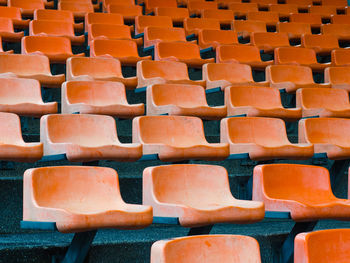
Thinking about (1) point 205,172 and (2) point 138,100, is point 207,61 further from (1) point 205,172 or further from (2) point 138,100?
(1) point 205,172

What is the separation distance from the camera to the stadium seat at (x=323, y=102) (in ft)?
4.22

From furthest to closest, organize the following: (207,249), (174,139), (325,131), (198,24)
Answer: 1. (198,24)
2. (325,131)
3. (174,139)
4. (207,249)

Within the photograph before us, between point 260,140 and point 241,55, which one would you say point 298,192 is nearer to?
point 260,140

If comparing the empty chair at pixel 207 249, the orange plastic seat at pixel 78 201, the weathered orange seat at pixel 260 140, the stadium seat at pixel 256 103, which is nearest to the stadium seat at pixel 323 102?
the stadium seat at pixel 256 103

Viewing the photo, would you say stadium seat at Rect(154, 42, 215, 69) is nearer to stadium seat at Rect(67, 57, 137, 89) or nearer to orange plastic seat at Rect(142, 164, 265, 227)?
stadium seat at Rect(67, 57, 137, 89)

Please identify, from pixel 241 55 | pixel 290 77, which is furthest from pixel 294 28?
pixel 290 77

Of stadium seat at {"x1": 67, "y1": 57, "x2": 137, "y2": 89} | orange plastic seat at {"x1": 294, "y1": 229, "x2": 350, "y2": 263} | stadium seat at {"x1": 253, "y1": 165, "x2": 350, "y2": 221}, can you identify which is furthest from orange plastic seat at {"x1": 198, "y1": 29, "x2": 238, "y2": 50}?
orange plastic seat at {"x1": 294, "y1": 229, "x2": 350, "y2": 263}

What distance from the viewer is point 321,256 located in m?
0.58

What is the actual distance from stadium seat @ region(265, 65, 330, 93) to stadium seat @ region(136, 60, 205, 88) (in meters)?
0.19

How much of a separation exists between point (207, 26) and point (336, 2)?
2.98ft

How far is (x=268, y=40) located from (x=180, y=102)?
693 mm

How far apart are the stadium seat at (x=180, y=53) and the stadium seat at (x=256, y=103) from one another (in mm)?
290

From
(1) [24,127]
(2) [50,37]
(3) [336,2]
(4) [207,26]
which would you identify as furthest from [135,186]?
(3) [336,2]

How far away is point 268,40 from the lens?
1819 mm
